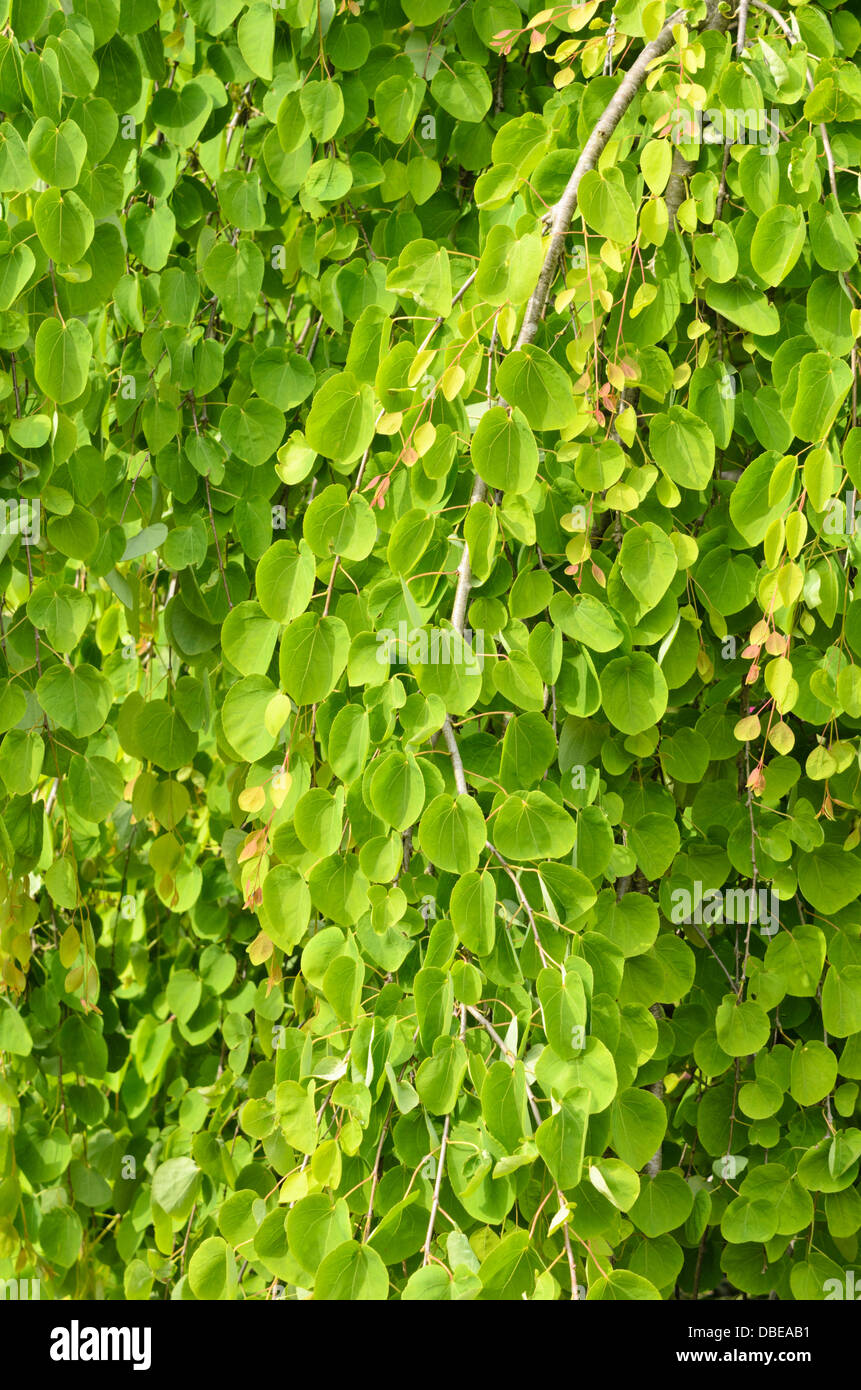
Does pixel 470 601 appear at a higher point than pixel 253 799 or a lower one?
higher

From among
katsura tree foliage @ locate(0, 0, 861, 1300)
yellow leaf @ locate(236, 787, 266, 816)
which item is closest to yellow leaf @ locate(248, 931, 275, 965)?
katsura tree foliage @ locate(0, 0, 861, 1300)

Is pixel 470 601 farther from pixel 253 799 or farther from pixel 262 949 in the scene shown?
pixel 262 949

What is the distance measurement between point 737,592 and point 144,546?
1.73 ft

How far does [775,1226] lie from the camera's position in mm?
992

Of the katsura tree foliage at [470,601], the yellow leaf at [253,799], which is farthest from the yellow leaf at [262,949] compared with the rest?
the yellow leaf at [253,799]

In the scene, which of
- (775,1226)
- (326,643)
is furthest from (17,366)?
(775,1226)

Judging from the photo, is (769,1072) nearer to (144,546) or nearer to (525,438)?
(525,438)

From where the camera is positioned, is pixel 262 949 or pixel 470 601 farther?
pixel 262 949

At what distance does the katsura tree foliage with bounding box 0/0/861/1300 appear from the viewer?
83 cm

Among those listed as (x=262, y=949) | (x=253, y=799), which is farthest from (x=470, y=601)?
(x=262, y=949)

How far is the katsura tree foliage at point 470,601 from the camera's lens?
829 millimetres

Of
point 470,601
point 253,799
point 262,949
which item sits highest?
point 470,601

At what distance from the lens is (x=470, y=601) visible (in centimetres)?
92

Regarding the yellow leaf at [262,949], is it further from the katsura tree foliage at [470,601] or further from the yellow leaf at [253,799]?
the yellow leaf at [253,799]
